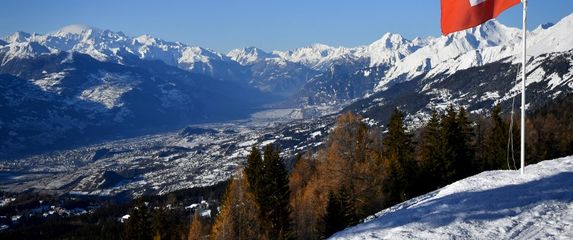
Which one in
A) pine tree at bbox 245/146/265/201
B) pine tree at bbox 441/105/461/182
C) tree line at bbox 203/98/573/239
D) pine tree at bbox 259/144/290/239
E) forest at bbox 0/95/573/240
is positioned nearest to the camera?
tree line at bbox 203/98/573/239

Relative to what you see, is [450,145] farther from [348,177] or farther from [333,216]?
[333,216]

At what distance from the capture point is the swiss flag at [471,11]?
20.8m

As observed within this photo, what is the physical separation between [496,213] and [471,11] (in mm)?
7610

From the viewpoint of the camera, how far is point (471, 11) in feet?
68.7

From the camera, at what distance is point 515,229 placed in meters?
17.9

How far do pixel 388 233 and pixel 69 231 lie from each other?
163m

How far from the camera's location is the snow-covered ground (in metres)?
17.9

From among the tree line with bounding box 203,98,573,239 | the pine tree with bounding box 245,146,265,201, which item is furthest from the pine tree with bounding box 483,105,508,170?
the pine tree with bounding box 245,146,265,201

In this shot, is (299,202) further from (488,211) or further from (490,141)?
(488,211)

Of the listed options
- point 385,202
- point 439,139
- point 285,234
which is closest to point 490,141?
point 439,139

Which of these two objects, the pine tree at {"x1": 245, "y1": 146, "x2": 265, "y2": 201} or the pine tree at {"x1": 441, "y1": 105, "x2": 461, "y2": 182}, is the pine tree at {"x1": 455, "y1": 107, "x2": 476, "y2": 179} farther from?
the pine tree at {"x1": 245, "y1": 146, "x2": 265, "y2": 201}

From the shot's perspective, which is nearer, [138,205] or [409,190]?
[409,190]

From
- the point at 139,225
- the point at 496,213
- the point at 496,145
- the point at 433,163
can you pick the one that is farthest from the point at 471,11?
the point at 139,225

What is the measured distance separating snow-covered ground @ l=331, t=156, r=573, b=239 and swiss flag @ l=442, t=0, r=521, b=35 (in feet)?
22.7
